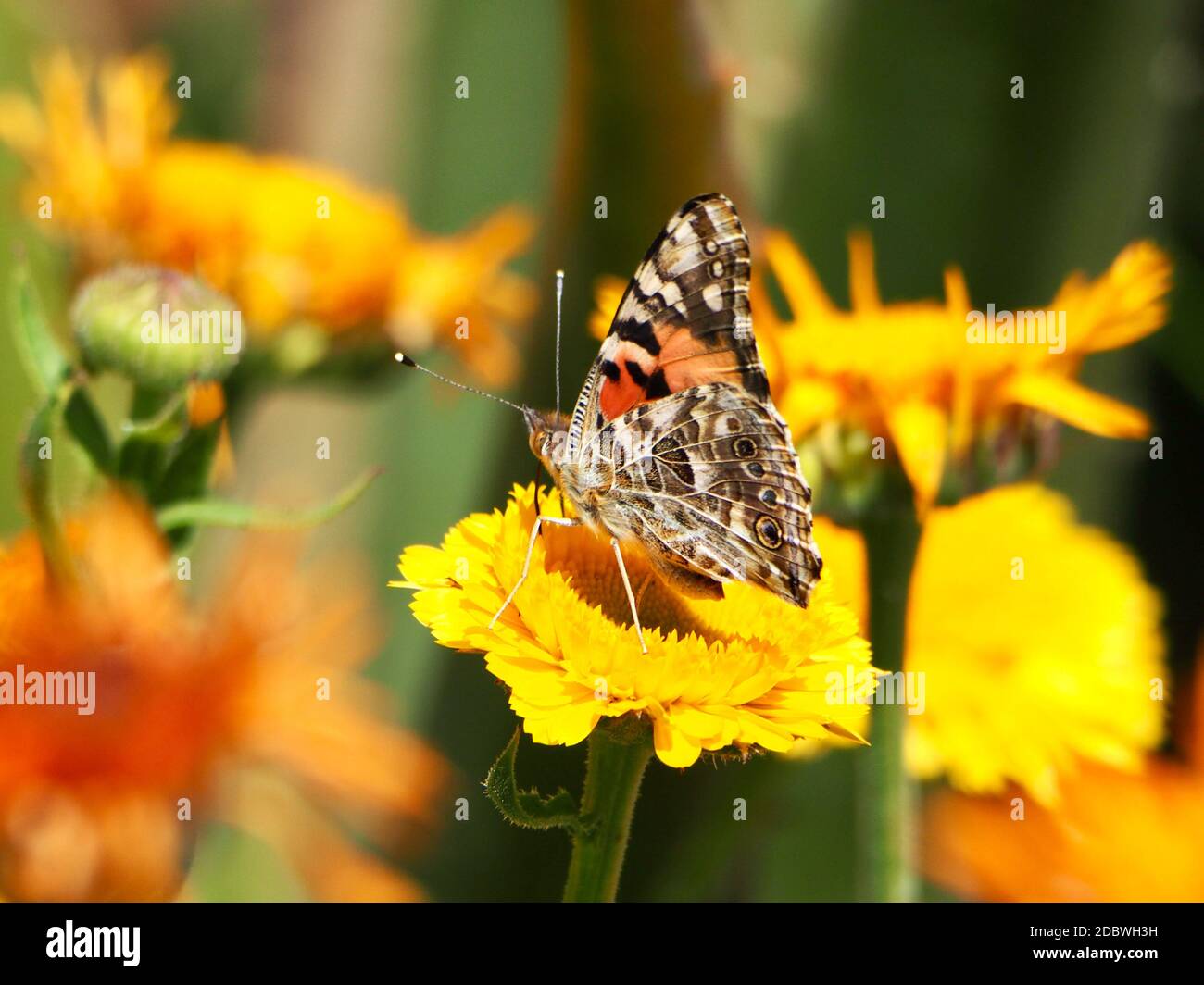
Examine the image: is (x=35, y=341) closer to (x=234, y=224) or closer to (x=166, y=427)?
(x=166, y=427)

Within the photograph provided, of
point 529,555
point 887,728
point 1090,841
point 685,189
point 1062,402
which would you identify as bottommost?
point 1090,841

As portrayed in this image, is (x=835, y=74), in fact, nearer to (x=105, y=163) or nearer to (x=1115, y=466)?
(x=1115, y=466)

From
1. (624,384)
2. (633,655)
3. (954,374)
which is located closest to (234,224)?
(624,384)

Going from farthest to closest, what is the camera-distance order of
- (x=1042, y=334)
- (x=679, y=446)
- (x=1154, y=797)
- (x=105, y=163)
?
1. (x=105, y=163)
2. (x=1154, y=797)
3. (x=1042, y=334)
4. (x=679, y=446)

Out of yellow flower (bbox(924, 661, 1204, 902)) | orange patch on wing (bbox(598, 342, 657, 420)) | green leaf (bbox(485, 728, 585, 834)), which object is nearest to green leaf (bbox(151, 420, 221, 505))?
orange patch on wing (bbox(598, 342, 657, 420))

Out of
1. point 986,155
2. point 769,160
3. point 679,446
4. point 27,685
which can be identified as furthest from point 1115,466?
point 27,685
